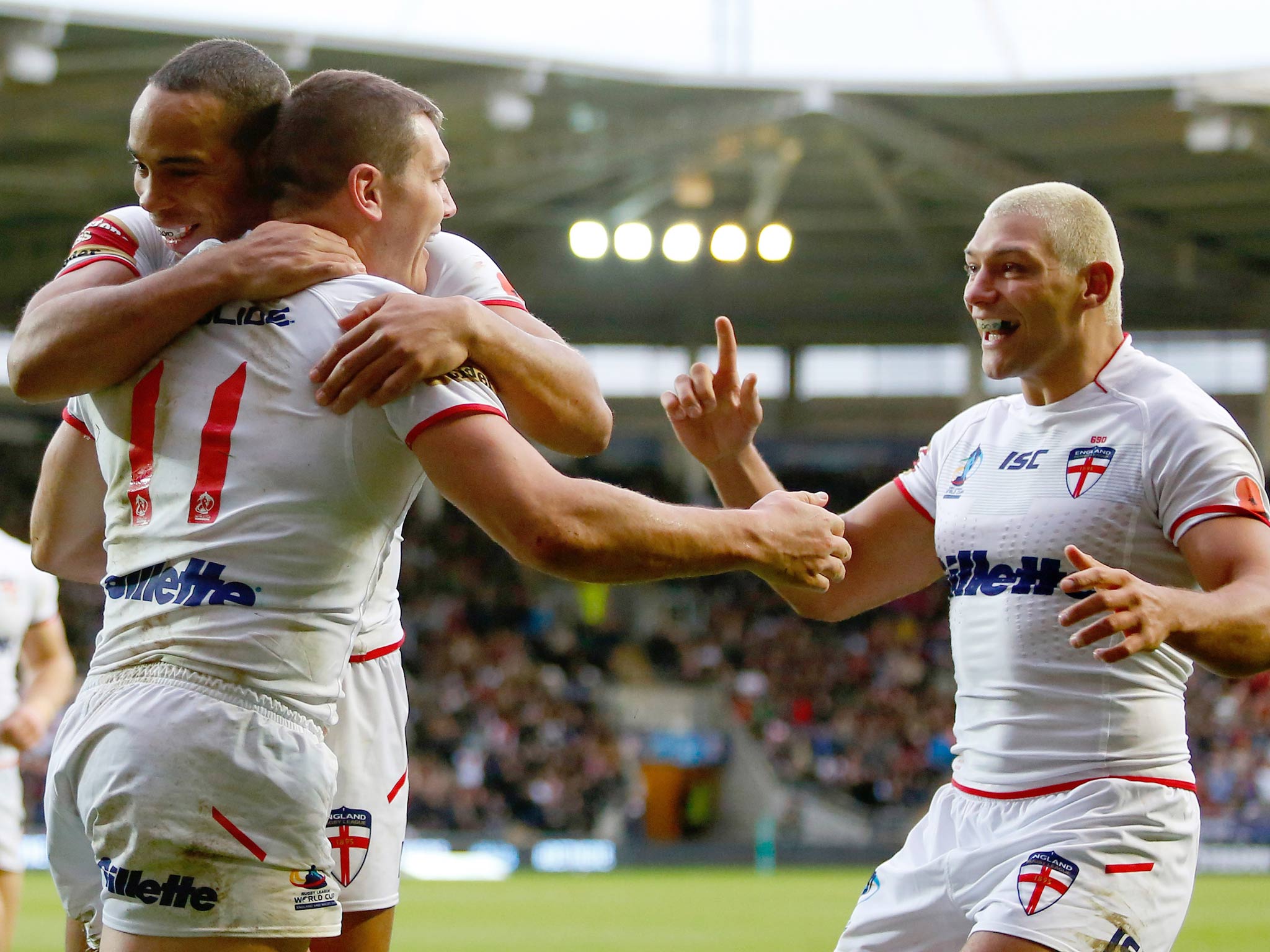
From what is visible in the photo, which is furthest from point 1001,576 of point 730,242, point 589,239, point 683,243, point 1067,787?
point 589,239

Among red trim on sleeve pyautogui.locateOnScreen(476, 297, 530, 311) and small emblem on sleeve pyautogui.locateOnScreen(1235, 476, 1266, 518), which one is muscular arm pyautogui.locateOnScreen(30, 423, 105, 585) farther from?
small emblem on sleeve pyautogui.locateOnScreen(1235, 476, 1266, 518)

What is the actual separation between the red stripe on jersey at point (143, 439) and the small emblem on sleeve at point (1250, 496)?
87.9 inches

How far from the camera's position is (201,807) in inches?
92.1

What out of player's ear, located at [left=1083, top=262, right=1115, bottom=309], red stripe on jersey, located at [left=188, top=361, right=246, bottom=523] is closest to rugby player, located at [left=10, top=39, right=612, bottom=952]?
red stripe on jersey, located at [left=188, top=361, right=246, bottom=523]

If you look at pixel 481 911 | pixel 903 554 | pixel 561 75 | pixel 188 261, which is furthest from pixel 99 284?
pixel 561 75

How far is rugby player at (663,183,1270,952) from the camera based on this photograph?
3.20 meters

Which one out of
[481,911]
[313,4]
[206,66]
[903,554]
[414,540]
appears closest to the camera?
[206,66]

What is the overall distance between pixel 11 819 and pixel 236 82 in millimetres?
4319

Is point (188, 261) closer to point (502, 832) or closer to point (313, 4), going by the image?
point (502, 832)

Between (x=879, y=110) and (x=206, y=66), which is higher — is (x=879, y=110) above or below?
above

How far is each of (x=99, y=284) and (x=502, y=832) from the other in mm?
18895

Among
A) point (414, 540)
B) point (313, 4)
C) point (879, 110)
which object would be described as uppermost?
point (313, 4)

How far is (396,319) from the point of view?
2.38 meters

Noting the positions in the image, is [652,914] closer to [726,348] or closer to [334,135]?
[726,348]
